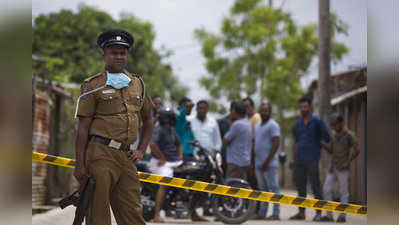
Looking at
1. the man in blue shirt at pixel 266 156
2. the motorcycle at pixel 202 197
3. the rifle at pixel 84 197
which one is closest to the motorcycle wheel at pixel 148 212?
the motorcycle at pixel 202 197

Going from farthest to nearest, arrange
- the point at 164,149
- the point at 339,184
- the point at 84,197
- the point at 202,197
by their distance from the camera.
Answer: the point at 339,184, the point at 164,149, the point at 202,197, the point at 84,197

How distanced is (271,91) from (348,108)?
1091 centimetres

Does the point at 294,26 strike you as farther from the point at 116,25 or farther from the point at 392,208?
the point at 392,208

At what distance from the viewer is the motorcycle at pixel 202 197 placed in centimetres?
848

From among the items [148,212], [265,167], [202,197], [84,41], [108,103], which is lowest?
[148,212]

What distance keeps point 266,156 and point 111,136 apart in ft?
17.4

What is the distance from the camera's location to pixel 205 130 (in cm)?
974

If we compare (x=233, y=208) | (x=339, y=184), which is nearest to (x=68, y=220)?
(x=233, y=208)

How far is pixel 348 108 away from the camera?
51.2ft

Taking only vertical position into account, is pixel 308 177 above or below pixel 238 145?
below

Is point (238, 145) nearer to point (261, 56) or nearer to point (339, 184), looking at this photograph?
point (339, 184)

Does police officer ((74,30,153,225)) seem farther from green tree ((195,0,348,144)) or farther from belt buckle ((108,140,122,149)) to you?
green tree ((195,0,348,144))

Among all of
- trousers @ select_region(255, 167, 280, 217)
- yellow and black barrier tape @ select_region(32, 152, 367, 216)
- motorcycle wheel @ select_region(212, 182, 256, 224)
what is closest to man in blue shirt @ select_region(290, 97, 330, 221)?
trousers @ select_region(255, 167, 280, 217)

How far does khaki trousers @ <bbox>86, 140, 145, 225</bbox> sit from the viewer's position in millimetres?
4617
